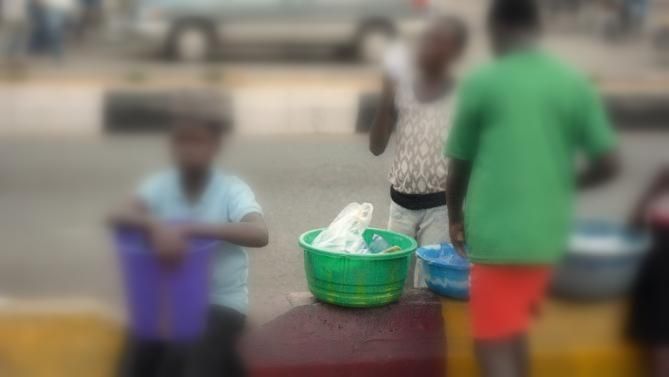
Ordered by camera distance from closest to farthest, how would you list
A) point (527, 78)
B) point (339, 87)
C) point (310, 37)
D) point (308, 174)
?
point (527, 78) < point (310, 37) < point (339, 87) < point (308, 174)

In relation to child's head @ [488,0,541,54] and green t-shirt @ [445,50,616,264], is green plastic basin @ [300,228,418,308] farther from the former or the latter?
child's head @ [488,0,541,54]

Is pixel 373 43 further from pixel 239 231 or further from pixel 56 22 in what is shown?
pixel 239 231

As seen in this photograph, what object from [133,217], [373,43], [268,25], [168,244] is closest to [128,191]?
[133,217]

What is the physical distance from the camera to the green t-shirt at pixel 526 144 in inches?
78.4

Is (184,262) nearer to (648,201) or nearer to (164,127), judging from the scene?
(164,127)

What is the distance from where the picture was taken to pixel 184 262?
6.51 feet

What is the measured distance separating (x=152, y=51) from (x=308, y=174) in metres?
2.87

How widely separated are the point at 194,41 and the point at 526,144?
3.79 ft

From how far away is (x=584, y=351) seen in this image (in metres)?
2.67

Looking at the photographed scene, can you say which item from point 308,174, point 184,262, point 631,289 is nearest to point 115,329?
point 184,262

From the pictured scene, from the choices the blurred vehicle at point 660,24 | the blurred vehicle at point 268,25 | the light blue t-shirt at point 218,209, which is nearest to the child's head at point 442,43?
the blurred vehicle at point 268,25

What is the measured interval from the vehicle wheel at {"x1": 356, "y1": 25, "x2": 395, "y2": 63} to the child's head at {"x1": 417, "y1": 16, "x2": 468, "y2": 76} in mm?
158

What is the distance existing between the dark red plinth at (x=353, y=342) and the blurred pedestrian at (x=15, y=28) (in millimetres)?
1068

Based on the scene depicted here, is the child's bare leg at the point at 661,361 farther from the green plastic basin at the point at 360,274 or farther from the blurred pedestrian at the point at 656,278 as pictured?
the green plastic basin at the point at 360,274
